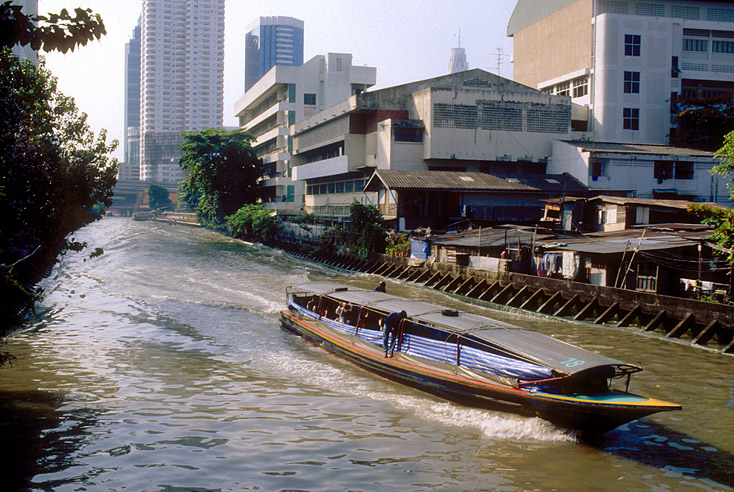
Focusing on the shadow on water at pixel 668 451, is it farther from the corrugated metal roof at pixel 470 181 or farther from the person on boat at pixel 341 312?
the corrugated metal roof at pixel 470 181

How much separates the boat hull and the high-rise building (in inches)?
6208

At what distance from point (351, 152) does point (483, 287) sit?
24.6 meters

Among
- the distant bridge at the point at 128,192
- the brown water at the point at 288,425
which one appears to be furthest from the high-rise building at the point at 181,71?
the brown water at the point at 288,425

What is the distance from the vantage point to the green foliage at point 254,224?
56.3 m

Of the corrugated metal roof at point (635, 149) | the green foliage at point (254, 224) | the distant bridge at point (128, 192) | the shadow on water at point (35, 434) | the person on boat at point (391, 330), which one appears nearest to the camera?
the shadow on water at point (35, 434)

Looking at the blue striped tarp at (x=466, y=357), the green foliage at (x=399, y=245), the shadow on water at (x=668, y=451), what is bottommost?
the shadow on water at (x=668, y=451)

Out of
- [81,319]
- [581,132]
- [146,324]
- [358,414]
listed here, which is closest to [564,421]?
[358,414]

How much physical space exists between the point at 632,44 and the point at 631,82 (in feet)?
8.87

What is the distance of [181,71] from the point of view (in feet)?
546

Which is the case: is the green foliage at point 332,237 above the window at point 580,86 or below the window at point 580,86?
below

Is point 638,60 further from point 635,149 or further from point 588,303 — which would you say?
point 588,303

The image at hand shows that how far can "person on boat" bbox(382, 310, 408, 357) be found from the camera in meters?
14.5

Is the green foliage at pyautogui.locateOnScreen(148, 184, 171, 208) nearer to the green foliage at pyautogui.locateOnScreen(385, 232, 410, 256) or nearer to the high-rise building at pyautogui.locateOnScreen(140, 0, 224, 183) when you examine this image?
the high-rise building at pyautogui.locateOnScreen(140, 0, 224, 183)

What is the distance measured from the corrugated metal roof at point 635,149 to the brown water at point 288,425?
2370 cm
